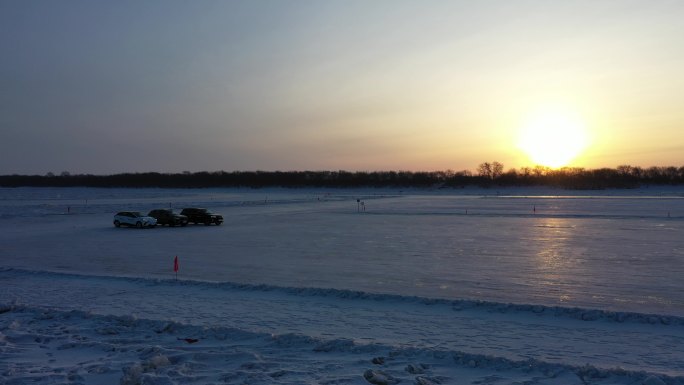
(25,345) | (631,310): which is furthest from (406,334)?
(25,345)

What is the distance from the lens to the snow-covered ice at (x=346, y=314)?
25.7ft

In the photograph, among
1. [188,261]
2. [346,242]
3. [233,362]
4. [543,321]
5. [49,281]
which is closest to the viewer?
[233,362]

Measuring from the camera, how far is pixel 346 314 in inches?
444

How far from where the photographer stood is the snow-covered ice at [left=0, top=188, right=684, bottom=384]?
7.83m

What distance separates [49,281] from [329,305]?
27.7 ft

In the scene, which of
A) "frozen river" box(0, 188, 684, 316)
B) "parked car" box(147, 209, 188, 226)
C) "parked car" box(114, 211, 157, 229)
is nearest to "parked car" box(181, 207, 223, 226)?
"parked car" box(147, 209, 188, 226)

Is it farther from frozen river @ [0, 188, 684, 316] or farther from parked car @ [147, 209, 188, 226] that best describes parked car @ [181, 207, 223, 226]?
frozen river @ [0, 188, 684, 316]

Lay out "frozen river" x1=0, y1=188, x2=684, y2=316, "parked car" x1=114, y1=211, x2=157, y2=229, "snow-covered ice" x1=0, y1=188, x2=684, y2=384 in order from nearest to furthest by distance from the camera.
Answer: "snow-covered ice" x1=0, y1=188, x2=684, y2=384, "frozen river" x1=0, y1=188, x2=684, y2=316, "parked car" x1=114, y1=211, x2=157, y2=229

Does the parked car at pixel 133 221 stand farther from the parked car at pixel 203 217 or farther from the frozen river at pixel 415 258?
the parked car at pixel 203 217

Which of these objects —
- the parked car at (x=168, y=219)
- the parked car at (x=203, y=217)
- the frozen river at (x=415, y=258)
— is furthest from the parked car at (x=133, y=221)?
the parked car at (x=203, y=217)

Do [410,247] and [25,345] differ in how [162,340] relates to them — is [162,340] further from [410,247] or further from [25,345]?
[410,247]

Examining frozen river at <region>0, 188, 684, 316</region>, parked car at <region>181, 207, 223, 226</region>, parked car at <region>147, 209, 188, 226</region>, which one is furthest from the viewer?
parked car at <region>181, 207, 223, 226</region>

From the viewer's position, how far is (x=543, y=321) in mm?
10633

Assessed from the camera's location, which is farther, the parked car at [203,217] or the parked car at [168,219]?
the parked car at [203,217]
